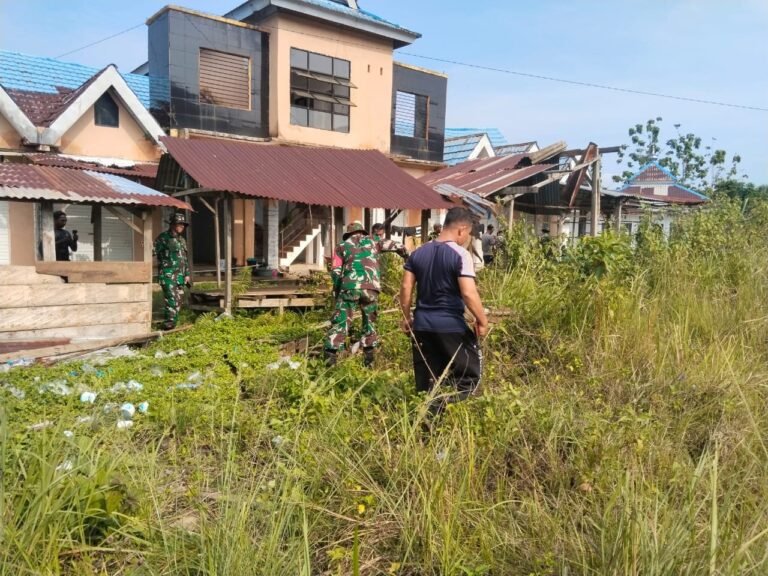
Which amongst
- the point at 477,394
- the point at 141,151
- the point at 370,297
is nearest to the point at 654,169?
the point at 141,151

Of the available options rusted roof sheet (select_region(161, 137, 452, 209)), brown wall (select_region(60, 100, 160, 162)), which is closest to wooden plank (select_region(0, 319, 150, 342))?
rusted roof sheet (select_region(161, 137, 452, 209))

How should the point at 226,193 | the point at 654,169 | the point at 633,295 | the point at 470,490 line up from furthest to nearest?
the point at 654,169 → the point at 226,193 → the point at 633,295 → the point at 470,490

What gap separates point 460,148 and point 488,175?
9.15 meters

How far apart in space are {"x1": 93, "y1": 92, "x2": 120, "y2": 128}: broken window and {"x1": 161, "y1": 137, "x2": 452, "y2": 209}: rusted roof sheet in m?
4.25

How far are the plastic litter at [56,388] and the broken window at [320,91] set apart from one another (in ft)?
40.8

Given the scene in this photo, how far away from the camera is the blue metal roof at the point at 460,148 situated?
73.7ft

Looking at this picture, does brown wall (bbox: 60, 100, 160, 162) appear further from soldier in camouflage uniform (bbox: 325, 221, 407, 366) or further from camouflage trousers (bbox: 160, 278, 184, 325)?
soldier in camouflage uniform (bbox: 325, 221, 407, 366)

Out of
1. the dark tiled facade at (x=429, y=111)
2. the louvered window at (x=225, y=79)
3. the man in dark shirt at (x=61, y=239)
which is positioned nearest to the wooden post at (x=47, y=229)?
the man in dark shirt at (x=61, y=239)

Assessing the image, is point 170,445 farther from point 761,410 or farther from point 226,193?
point 226,193

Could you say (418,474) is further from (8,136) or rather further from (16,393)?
(8,136)

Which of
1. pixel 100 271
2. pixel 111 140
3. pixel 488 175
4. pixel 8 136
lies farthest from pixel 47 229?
pixel 488 175

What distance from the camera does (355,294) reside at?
6598 mm

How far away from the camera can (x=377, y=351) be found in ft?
21.9

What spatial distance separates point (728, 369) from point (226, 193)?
7.02 m
